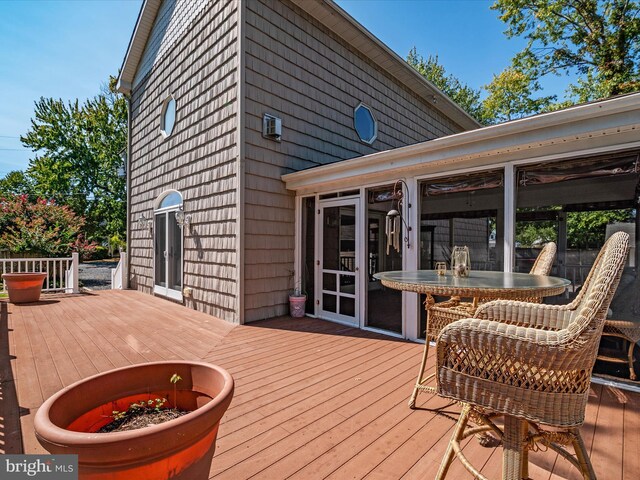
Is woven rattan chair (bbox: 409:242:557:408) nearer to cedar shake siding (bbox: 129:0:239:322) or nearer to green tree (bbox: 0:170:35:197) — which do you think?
cedar shake siding (bbox: 129:0:239:322)

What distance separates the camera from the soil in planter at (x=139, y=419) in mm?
1213

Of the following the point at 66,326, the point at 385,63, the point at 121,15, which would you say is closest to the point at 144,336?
the point at 66,326

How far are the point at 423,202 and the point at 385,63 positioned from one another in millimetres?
4940

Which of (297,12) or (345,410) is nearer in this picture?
(345,410)

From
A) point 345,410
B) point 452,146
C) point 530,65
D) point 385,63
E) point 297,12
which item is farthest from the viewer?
point 530,65

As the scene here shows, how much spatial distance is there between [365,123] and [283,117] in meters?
2.51

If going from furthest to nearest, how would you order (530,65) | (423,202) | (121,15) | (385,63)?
1. (530,65)
2. (121,15)
3. (385,63)
4. (423,202)

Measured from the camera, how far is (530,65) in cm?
1148

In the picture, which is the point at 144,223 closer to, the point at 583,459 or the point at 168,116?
the point at 168,116

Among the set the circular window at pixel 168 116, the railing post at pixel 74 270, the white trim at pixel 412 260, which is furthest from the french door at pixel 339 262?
the railing post at pixel 74 270

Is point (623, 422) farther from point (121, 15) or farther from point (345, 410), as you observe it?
point (121, 15)

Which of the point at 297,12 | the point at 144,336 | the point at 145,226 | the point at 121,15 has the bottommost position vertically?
the point at 144,336

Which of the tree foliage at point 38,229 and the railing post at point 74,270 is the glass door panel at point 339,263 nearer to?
the railing post at point 74,270

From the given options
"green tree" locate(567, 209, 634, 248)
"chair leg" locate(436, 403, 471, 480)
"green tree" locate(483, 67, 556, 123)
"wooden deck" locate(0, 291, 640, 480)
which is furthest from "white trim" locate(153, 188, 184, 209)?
"green tree" locate(483, 67, 556, 123)
